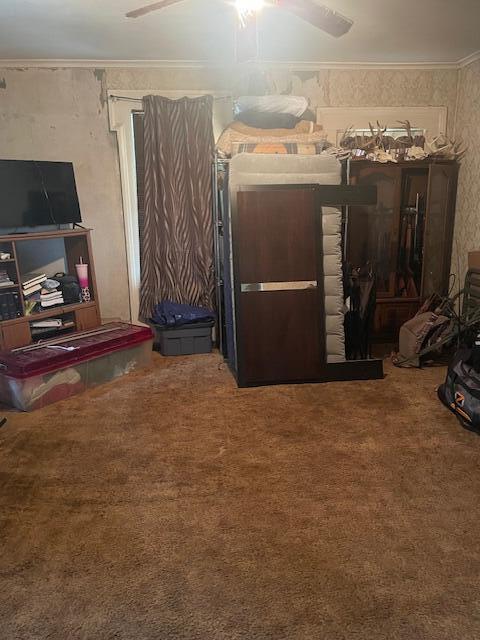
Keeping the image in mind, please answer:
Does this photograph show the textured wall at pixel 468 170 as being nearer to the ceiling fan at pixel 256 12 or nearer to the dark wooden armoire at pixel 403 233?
the dark wooden armoire at pixel 403 233

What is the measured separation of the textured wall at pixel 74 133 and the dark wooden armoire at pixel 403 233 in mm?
2030

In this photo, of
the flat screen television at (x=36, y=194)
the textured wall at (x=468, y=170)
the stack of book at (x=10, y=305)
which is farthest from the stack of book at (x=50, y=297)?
the textured wall at (x=468, y=170)

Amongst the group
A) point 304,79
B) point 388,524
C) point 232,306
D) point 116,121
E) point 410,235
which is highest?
point 304,79

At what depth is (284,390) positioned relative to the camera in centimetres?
315

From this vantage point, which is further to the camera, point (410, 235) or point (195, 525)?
point (410, 235)

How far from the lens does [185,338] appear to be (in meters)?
3.89

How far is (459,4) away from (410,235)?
1726mm

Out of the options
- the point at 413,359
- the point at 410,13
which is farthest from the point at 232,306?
the point at 410,13

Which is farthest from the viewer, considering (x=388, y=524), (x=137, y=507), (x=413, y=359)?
(x=413, y=359)

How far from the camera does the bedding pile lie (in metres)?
3.38

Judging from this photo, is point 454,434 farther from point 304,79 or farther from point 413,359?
point 304,79

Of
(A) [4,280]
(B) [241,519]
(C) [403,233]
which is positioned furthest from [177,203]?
(B) [241,519]

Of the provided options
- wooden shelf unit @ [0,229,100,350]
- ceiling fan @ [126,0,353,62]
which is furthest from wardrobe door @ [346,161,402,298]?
wooden shelf unit @ [0,229,100,350]

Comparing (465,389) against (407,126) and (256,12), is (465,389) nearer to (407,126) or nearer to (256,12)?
(256,12)
